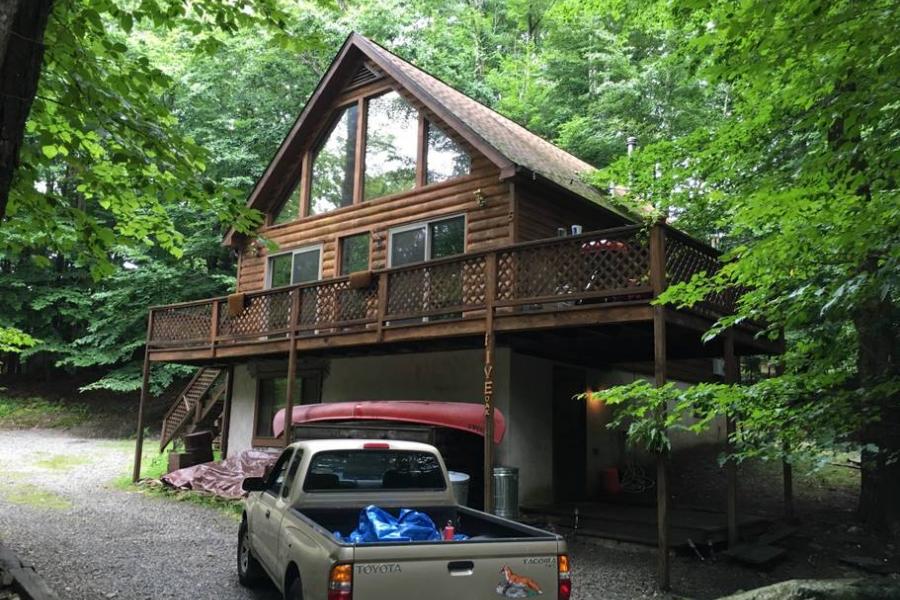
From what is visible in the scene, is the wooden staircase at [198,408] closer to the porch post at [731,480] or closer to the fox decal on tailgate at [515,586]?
the porch post at [731,480]

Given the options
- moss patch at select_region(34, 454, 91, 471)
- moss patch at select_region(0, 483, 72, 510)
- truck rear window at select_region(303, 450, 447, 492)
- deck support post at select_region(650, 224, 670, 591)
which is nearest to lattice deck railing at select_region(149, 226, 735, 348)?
deck support post at select_region(650, 224, 670, 591)

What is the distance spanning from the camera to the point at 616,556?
9242mm

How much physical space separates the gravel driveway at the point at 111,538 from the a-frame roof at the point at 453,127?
8071 mm

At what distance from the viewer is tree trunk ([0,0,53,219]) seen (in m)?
3.37

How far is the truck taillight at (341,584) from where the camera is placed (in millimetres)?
3928

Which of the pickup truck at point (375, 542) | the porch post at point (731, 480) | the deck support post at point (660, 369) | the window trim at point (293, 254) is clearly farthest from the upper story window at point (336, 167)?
the pickup truck at point (375, 542)

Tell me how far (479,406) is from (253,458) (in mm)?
6148

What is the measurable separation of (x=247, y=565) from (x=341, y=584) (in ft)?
12.5

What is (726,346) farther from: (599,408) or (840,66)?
(840,66)

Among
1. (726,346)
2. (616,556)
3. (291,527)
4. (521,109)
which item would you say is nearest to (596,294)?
(726,346)

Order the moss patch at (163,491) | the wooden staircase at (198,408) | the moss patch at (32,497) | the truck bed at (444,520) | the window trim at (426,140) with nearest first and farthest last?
the truck bed at (444,520) < the moss patch at (163,491) < the moss patch at (32,497) < the window trim at (426,140) < the wooden staircase at (198,408)

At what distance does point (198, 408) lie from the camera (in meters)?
20.3

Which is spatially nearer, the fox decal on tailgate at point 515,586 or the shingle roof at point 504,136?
the fox decal on tailgate at point 515,586

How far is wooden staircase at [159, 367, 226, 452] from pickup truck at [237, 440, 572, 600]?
13.6 metres
